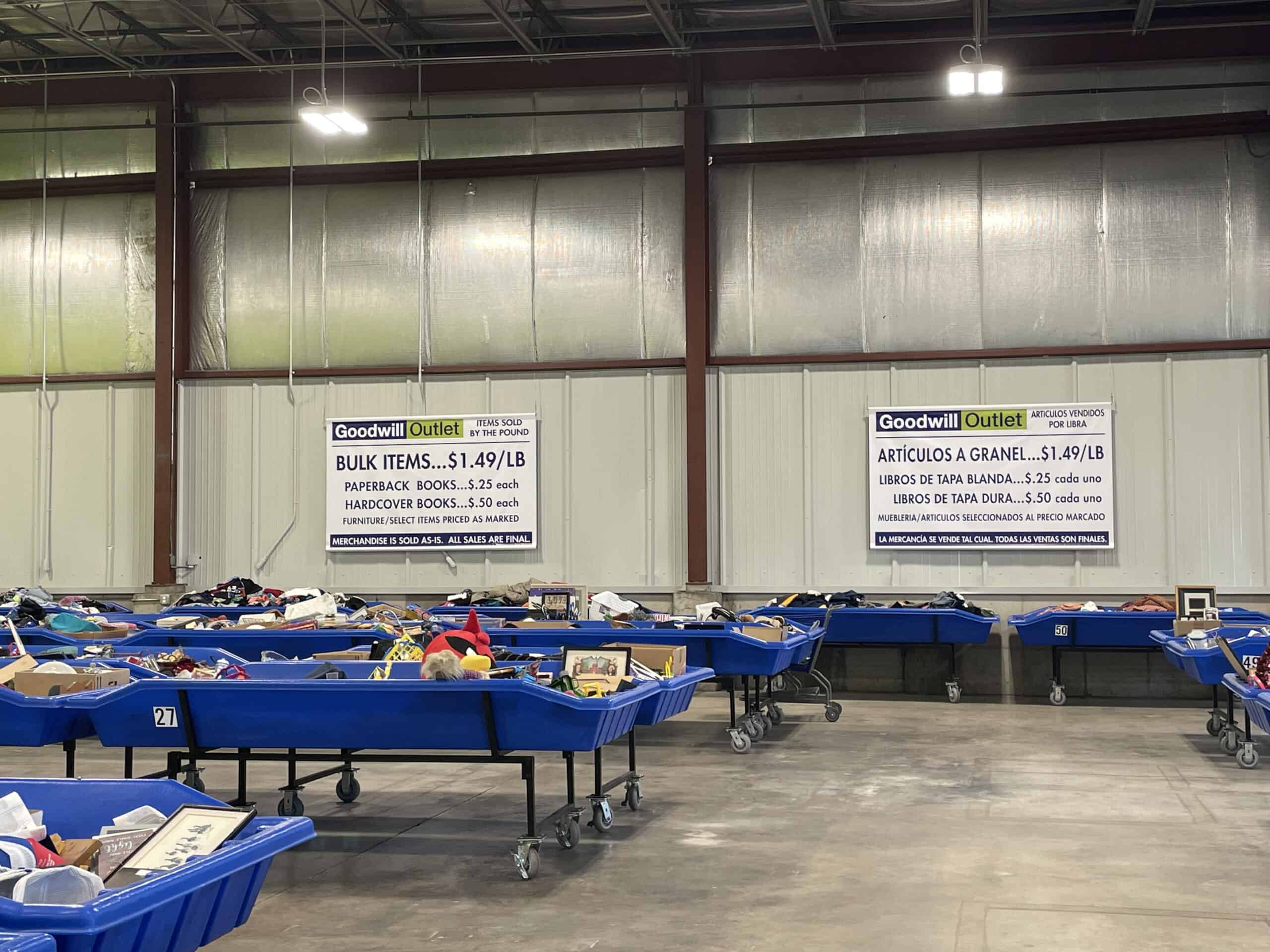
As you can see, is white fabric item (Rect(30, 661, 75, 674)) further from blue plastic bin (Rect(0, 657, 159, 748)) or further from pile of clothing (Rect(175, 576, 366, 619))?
pile of clothing (Rect(175, 576, 366, 619))

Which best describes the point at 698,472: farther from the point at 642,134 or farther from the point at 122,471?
the point at 122,471

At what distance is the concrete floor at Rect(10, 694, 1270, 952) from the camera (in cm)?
463

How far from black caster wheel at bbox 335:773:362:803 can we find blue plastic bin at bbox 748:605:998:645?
5.38m

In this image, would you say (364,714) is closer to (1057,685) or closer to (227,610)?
(227,610)

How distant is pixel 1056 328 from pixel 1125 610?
3.05 metres

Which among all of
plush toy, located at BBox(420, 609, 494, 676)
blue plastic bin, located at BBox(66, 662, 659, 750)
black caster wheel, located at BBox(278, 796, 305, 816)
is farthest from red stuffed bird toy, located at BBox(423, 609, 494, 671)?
black caster wheel, located at BBox(278, 796, 305, 816)

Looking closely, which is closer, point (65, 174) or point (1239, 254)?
point (1239, 254)

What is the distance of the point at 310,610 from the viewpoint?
35.3 ft

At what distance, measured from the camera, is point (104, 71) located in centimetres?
1410

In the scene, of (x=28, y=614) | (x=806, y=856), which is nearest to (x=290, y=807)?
(x=806, y=856)

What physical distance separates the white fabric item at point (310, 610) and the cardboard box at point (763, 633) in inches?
142

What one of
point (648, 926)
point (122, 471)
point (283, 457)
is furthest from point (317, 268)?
point (648, 926)

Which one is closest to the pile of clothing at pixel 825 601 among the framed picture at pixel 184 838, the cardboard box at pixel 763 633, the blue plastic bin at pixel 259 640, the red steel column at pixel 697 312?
the red steel column at pixel 697 312

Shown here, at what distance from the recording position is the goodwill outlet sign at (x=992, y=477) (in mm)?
12938
